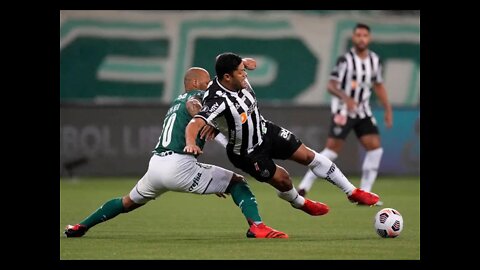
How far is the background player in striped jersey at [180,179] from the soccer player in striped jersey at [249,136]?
181mm

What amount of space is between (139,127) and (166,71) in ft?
17.9

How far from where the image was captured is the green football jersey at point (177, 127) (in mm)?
8500

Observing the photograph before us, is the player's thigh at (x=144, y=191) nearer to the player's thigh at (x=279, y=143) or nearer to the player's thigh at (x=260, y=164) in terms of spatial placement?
the player's thigh at (x=260, y=164)

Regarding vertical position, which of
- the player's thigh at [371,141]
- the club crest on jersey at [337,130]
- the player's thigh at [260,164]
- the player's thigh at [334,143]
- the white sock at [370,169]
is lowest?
the white sock at [370,169]

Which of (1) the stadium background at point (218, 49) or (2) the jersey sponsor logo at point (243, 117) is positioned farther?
(1) the stadium background at point (218, 49)

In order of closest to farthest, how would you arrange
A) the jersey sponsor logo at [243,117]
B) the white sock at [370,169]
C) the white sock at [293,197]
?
the jersey sponsor logo at [243,117]
the white sock at [293,197]
the white sock at [370,169]

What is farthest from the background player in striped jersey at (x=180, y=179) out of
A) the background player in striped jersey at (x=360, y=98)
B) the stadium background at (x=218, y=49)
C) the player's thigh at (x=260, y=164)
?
the stadium background at (x=218, y=49)

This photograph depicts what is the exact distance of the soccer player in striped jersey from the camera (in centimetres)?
837

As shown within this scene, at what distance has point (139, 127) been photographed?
1834 centimetres

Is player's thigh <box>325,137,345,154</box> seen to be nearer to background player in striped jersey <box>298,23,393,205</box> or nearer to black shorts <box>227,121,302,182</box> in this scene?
background player in striped jersey <box>298,23,393,205</box>

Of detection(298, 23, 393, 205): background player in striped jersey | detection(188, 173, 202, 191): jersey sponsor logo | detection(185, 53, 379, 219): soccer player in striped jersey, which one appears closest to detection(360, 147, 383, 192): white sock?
detection(298, 23, 393, 205): background player in striped jersey

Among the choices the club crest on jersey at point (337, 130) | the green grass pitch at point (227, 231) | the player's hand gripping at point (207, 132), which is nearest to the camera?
the green grass pitch at point (227, 231)
